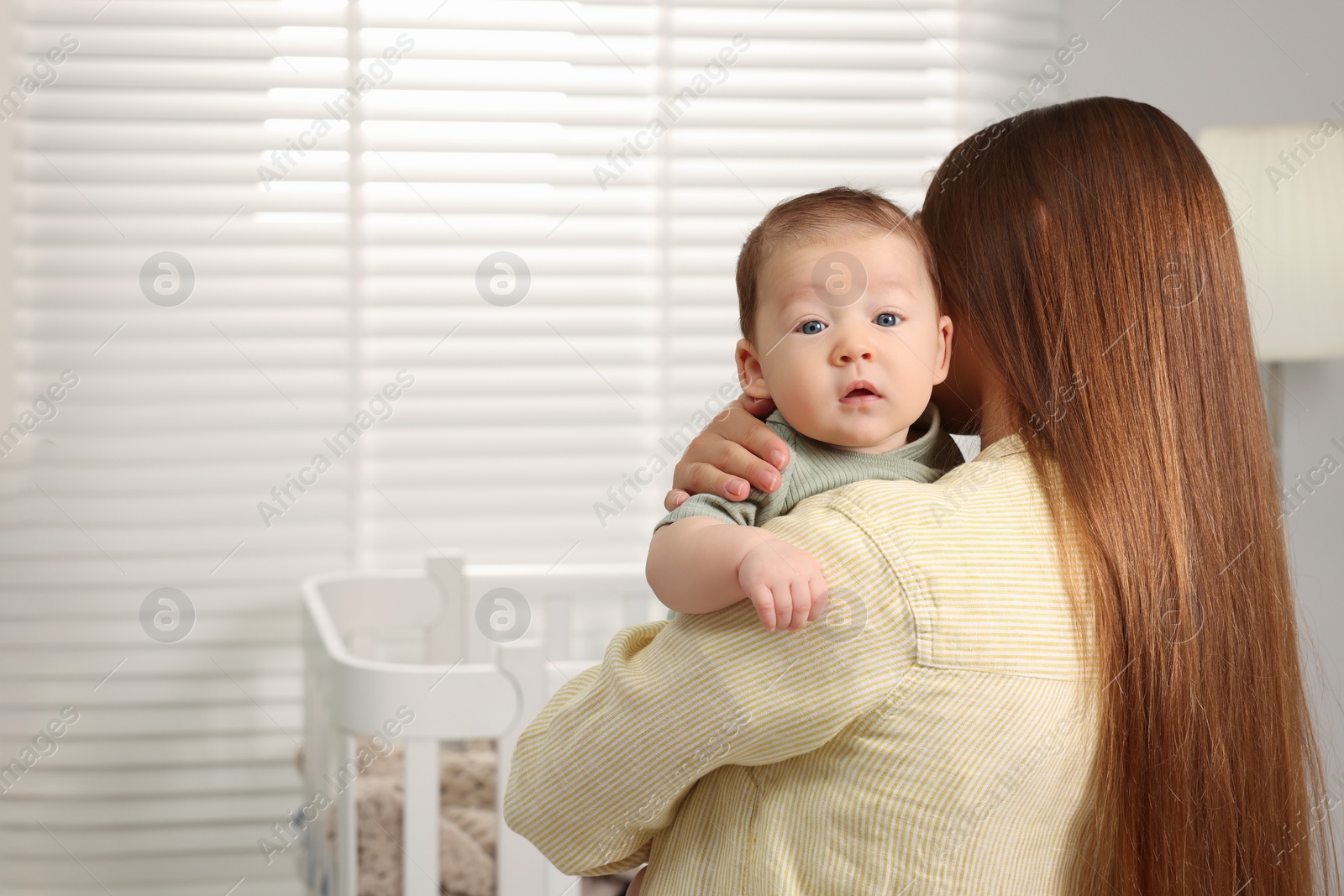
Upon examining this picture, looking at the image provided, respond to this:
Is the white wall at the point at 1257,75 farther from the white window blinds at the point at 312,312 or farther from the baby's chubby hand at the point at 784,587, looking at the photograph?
the baby's chubby hand at the point at 784,587

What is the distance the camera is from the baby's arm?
0.52 meters

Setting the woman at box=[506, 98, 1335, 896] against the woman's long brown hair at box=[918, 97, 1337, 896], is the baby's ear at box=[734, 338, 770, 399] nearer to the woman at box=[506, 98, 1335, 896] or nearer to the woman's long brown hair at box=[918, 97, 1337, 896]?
the woman at box=[506, 98, 1335, 896]

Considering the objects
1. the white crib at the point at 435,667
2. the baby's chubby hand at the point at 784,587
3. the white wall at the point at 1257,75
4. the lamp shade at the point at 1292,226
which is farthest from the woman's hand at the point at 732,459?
the white wall at the point at 1257,75

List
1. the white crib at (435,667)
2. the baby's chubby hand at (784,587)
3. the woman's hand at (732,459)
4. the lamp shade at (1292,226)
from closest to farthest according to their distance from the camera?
1. the baby's chubby hand at (784,587)
2. the woman's hand at (732,459)
3. the white crib at (435,667)
4. the lamp shade at (1292,226)

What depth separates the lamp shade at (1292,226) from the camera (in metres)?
1.53

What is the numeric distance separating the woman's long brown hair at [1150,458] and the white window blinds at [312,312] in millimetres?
1331

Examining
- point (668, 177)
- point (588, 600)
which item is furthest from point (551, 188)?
point (588, 600)

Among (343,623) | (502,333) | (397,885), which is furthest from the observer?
(502,333)

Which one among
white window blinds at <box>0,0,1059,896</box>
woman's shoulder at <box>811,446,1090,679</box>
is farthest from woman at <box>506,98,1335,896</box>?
white window blinds at <box>0,0,1059,896</box>

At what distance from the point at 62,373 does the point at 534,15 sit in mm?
1029

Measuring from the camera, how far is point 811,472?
662 mm

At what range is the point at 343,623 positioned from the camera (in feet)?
5.87

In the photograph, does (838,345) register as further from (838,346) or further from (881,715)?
(881,715)

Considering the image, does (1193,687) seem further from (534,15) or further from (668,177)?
(534,15)
